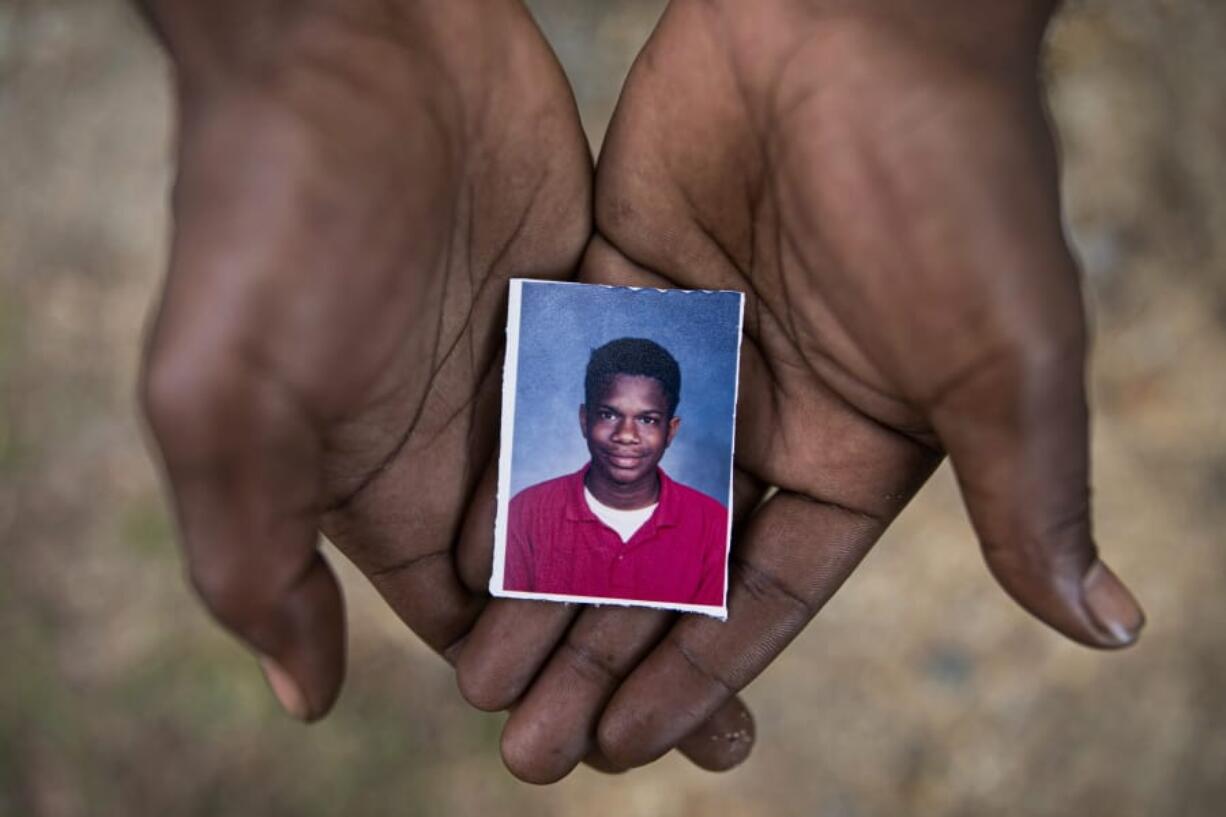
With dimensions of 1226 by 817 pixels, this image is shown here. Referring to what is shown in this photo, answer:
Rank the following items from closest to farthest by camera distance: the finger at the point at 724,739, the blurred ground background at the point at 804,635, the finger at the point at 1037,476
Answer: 1. the finger at the point at 1037,476
2. the finger at the point at 724,739
3. the blurred ground background at the point at 804,635

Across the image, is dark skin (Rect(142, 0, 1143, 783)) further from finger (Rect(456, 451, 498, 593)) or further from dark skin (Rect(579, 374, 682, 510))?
dark skin (Rect(579, 374, 682, 510))

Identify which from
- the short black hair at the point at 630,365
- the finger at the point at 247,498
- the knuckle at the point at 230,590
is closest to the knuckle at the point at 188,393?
the finger at the point at 247,498

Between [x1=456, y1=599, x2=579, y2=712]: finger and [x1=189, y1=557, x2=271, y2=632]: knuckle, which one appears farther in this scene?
[x1=456, y1=599, x2=579, y2=712]: finger

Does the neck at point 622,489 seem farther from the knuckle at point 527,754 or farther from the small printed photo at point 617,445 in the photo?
the knuckle at point 527,754

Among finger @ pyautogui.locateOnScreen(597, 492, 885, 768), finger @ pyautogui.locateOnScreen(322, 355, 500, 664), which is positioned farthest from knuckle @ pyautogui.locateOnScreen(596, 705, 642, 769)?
finger @ pyautogui.locateOnScreen(322, 355, 500, 664)

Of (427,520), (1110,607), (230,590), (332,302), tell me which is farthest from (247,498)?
(1110,607)

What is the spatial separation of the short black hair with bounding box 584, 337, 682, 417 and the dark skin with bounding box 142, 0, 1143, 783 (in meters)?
0.12

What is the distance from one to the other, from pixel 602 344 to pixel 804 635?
1.23 metres

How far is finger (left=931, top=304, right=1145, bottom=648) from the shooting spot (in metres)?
1.43

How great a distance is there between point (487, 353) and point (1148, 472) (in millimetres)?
1801

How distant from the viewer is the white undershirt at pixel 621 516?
73.1 inches

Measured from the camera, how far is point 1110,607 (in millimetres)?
1529

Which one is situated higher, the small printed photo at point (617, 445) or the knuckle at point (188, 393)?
the knuckle at point (188, 393)

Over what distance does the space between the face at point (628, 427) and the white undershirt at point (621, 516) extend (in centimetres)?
4
